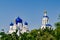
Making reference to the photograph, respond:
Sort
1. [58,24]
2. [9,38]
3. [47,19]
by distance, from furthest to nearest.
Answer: [47,19] < [9,38] < [58,24]

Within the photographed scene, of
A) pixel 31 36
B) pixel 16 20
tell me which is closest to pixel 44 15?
pixel 16 20

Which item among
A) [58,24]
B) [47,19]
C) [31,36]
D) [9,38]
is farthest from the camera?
[47,19]

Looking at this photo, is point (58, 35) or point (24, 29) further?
point (24, 29)

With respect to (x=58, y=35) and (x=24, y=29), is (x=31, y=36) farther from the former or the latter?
(x=24, y=29)

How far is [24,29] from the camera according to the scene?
113000mm

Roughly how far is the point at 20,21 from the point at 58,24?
68.5 metres

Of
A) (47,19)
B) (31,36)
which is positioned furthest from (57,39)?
(47,19)

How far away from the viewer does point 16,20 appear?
114125 millimetres

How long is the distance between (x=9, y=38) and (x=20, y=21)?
37.7 meters

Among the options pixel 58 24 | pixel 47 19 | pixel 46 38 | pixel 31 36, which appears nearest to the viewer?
pixel 58 24

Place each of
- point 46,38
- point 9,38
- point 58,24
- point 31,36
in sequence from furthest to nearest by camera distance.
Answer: point 9,38 < point 31,36 < point 46,38 < point 58,24

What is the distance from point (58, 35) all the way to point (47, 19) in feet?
214

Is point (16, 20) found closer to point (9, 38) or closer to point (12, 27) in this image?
point (12, 27)

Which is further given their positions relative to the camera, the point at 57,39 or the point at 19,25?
the point at 19,25
